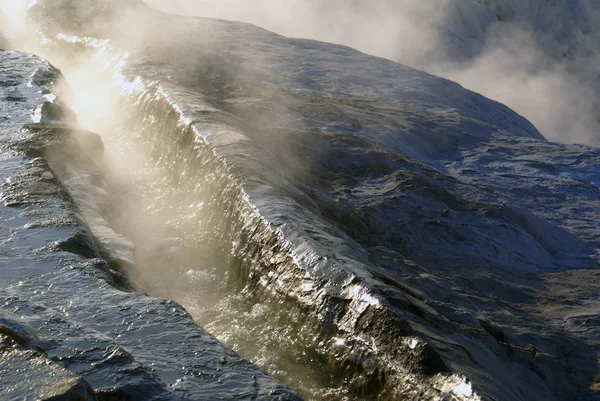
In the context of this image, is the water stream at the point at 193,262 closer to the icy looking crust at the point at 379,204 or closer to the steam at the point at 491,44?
the icy looking crust at the point at 379,204

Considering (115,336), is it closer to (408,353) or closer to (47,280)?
(47,280)

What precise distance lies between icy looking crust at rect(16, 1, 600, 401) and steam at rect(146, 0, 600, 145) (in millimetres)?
9397

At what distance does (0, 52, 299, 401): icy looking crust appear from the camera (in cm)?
216

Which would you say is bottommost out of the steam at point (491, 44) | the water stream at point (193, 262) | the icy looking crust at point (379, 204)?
the water stream at point (193, 262)

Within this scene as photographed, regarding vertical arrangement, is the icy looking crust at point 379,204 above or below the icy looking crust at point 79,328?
above

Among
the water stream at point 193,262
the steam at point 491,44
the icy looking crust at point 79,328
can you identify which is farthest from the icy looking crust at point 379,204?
the steam at point 491,44

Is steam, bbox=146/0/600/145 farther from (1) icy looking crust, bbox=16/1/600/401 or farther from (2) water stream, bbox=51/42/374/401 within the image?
(2) water stream, bbox=51/42/374/401

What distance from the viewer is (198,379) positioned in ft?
8.08

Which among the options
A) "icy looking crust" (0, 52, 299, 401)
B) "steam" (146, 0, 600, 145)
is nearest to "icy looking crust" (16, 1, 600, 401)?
"icy looking crust" (0, 52, 299, 401)

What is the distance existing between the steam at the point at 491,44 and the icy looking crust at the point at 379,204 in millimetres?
9397

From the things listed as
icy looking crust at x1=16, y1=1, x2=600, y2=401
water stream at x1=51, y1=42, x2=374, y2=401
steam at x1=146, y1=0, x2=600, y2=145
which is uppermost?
steam at x1=146, y1=0, x2=600, y2=145

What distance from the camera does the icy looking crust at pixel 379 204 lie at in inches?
128

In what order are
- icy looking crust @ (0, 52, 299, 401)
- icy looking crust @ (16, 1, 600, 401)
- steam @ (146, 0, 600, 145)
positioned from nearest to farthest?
icy looking crust @ (0, 52, 299, 401)
icy looking crust @ (16, 1, 600, 401)
steam @ (146, 0, 600, 145)

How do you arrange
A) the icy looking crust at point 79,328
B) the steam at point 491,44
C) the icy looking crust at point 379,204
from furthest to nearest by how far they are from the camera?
the steam at point 491,44 → the icy looking crust at point 379,204 → the icy looking crust at point 79,328
